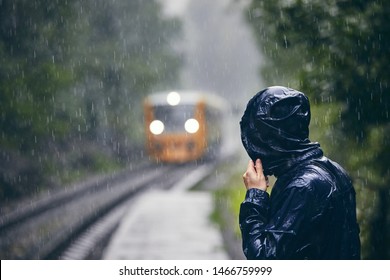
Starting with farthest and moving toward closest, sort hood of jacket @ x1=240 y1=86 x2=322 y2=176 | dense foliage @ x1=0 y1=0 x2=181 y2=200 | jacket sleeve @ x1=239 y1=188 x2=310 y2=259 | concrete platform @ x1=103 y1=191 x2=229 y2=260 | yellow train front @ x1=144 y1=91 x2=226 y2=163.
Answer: yellow train front @ x1=144 y1=91 x2=226 y2=163, dense foliage @ x1=0 y1=0 x2=181 y2=200, concrete platform @ x1=103 y1=191 x2=229 y2=260, hood of jacket @ x1=240 y1=86 x2=322 y2=176, jacket sleeve @ x1=239 y1=188 x2=310 y2=259

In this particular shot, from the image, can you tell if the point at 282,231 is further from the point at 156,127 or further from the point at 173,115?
the point at 156,127

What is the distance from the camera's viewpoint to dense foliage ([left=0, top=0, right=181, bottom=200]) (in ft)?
42.0

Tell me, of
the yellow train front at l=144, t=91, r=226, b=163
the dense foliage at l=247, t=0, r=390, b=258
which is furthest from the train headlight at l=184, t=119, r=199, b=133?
the dense foliage at l=247, t=0, r=390, b=258

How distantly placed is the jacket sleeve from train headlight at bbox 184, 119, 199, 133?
17.1 meters

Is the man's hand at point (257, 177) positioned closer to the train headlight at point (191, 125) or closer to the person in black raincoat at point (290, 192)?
the person in black raincoat at point (290, 192)

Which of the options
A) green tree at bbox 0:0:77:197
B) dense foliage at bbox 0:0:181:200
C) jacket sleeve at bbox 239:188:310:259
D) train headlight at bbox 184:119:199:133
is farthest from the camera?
train headlight at bbox 184:119:199:133

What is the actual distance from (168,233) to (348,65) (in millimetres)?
4862

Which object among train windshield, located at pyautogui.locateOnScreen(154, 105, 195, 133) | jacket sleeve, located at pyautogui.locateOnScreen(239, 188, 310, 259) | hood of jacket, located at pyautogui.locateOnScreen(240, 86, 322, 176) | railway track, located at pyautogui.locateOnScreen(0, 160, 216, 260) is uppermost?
hood of jacket, located at pyautogui.locateOnScreen(240, 86, 322, 176)

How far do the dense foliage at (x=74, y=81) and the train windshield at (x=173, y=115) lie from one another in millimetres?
2525

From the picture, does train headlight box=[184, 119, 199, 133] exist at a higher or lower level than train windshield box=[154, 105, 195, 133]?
lower

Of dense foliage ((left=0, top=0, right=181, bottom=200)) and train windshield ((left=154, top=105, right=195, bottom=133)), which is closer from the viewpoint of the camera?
dense foliage ((left=0, top=0, right=181, bottom=200))

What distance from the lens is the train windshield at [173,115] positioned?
63.9ft

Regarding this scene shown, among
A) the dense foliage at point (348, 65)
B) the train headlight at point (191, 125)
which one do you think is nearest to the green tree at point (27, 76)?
the train headlight at point (191, 125)

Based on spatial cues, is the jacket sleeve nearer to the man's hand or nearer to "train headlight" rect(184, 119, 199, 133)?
the man's hand
